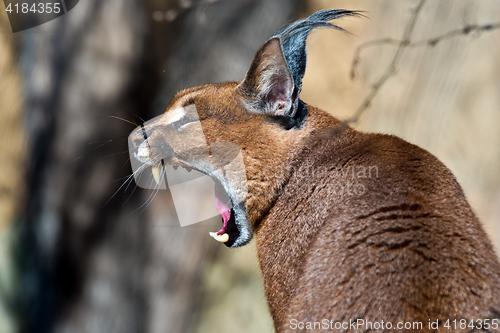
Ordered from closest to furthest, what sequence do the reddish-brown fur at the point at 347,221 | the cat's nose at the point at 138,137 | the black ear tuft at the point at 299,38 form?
the reddish-brown fur at the point at 347,221, the black ear tuft at the point at 299,38, the cat's nose at the point at 138,137

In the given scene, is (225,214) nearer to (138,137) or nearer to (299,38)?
(138,137)

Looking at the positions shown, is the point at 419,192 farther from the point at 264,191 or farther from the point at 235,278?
the point at 235,278

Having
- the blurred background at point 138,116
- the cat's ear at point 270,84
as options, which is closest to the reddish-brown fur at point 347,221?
the cat's ear at point 270,84

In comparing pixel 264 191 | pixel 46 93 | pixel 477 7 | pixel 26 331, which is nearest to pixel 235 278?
pixel 26 331

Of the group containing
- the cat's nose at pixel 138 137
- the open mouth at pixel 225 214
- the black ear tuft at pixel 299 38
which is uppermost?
the black ear tuft at pixel 299 38

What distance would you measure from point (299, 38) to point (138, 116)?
1.18 metres

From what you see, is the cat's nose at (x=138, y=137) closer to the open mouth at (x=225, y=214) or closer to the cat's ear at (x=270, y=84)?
the open mouth at (x=225, y=214)

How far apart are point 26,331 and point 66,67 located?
171 centimetres

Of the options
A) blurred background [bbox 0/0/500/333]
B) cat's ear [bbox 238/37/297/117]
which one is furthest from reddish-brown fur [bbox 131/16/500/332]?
blurred background [bbox 0/0/500/333]

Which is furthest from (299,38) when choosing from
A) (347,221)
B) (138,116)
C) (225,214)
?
(138,116)

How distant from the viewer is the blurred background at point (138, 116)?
230cm

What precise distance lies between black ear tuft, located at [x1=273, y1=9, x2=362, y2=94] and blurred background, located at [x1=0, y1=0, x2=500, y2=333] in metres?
0.49

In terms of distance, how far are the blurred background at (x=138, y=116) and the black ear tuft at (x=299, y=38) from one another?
492 millimetres

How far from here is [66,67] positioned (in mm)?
2307
